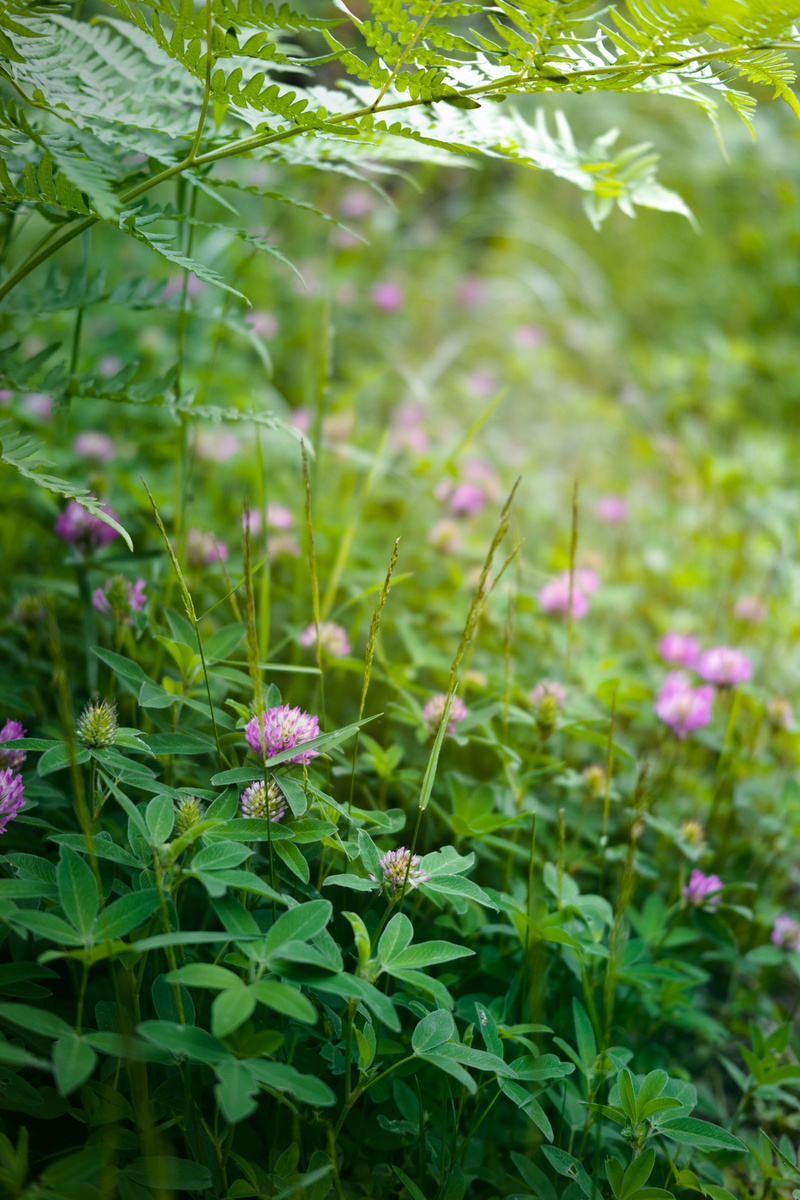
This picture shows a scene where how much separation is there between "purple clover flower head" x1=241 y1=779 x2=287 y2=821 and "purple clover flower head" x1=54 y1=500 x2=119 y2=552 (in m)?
0.61

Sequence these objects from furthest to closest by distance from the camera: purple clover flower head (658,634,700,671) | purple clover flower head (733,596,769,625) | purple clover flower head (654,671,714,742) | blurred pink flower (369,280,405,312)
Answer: blurred pink flower (369,280,405,312) → purple clover flower head (733,596,769,625) → purple clover flower head (658,634,700,671) → purple clover flower head (654,671,714,742)

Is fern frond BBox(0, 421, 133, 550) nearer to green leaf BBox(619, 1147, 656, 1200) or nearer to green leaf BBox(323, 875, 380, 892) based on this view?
green leaf BBox(323, 875, 380, 892)

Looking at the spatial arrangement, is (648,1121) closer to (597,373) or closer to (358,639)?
(358,639)

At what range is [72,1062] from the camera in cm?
62

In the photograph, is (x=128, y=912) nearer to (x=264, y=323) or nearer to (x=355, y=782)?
(x=355, y=782)

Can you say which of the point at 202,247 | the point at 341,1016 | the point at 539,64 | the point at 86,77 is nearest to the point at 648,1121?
the point at 341,1016

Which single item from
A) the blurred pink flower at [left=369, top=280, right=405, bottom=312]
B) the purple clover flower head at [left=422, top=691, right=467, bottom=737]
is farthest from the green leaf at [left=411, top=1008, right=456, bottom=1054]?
the blurred pink flower at [left=369, top=280, right=405, bottom=312]

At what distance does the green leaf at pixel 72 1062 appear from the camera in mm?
597

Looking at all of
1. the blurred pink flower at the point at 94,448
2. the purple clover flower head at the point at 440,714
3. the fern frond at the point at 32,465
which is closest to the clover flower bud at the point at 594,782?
the purple clover flower head at the point at 440,714

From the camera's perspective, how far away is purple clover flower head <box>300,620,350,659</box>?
126 centimetres

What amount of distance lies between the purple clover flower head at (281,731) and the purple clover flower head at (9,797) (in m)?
0.25

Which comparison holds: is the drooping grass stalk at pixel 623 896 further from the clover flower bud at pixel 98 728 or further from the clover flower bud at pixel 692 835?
the clover flower bud at pixel 98 728

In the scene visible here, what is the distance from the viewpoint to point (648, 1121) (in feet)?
2.92

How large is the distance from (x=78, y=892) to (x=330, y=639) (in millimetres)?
623
